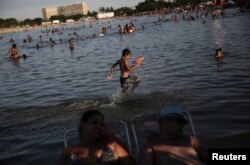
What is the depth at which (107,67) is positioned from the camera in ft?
70.8

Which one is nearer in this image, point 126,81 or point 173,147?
point 173,147

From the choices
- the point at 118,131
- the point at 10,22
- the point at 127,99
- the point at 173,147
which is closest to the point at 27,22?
the point at 10,22

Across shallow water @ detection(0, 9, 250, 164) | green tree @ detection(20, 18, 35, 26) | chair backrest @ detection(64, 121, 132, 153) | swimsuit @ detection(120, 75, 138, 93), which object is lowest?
green tree @ detection(20, 18, 35, 26)

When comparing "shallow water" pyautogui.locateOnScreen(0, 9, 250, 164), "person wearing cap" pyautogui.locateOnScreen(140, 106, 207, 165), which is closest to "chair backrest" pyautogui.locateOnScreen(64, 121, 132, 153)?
"person wearing cap" pyautogui.locateOnScreen(140, 106, 207, 165)

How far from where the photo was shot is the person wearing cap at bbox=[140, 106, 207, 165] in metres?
4.51

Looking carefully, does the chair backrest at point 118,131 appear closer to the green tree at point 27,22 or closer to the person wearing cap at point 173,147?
the person wearing cap at point 173,147

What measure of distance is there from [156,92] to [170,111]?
858 centimetres

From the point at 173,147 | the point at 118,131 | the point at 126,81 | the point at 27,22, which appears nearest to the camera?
the point at 173,147

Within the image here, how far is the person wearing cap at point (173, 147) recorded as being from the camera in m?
4.51

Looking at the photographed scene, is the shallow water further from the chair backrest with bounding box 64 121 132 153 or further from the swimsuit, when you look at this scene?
the chair backrest with bounding box 64 121 132 153

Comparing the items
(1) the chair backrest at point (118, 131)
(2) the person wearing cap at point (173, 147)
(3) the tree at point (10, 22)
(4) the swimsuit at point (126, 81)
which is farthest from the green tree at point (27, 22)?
(2) the person wearing cap at point (173, 147)

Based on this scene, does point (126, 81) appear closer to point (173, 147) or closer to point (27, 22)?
point (173, 147)

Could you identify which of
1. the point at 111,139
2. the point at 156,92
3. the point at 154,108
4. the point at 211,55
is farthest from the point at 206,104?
the point at 211,55

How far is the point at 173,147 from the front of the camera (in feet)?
15.0
